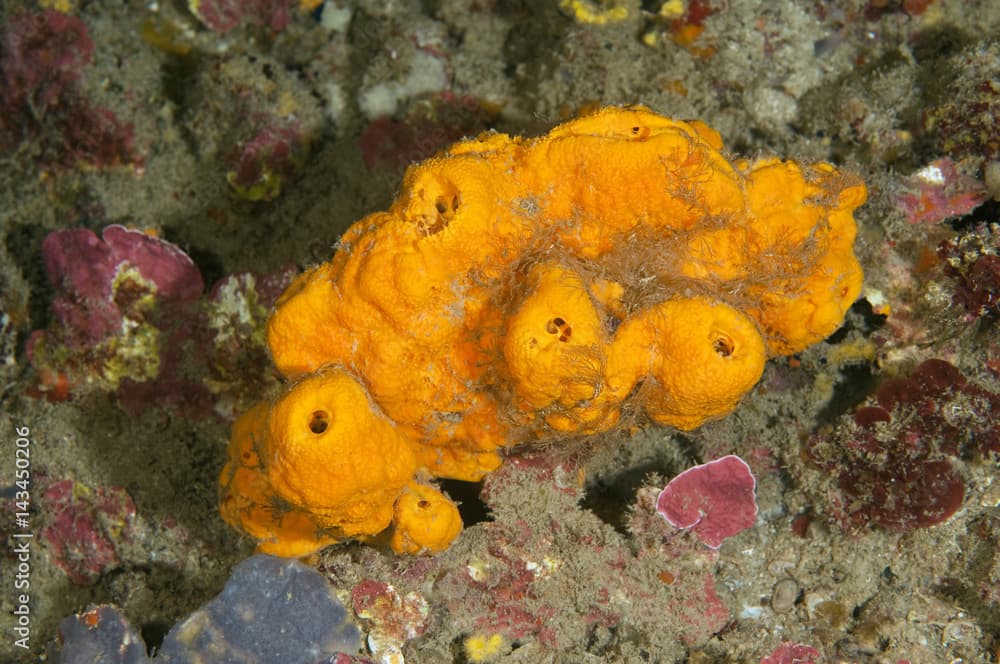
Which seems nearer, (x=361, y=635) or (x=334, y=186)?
(x=361, y=635)

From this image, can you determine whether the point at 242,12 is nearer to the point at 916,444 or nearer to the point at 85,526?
the point at 85,526

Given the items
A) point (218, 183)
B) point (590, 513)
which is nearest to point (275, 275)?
point (218, 183)

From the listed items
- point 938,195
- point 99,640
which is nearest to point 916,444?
point 938,195

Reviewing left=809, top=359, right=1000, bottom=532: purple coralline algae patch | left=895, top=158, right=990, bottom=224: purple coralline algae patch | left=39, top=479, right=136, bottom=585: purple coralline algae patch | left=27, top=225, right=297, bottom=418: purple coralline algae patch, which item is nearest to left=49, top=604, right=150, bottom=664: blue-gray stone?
left=39, top=479, right=136, bottom=585: purple coralline algae patch

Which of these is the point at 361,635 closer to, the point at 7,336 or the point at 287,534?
the point at 287,534

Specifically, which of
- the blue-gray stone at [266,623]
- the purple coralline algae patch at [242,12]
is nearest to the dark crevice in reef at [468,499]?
the blue-gray stone at [266,623]
